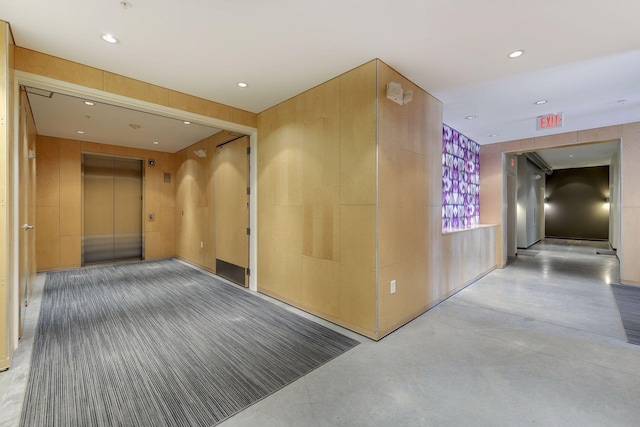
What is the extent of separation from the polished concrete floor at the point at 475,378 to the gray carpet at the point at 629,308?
0.09 m

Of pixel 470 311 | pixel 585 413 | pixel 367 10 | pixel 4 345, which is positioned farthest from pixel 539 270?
pixel 4 345

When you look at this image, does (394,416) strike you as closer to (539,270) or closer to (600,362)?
(600,362)

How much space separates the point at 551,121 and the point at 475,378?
14.3 ft

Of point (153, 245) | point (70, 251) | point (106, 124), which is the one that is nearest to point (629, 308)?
point (106, 124)

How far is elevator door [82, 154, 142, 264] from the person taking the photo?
6.62 meters

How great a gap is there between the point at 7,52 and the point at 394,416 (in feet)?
13.8

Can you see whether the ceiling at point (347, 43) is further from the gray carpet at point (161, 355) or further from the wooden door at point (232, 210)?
the gray carpet at point (161, 355)

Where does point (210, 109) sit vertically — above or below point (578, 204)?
above

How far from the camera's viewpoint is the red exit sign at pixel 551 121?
4430mm

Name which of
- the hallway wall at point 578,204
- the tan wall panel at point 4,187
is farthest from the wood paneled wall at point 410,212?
the hallway wall at point 578,204

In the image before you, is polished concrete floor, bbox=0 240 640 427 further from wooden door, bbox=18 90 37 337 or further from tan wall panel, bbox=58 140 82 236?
tan wall panel, bbox=58 140 82 236

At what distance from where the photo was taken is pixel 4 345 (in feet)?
7.75

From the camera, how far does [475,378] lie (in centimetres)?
230

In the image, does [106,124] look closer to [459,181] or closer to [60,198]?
[60,198]
